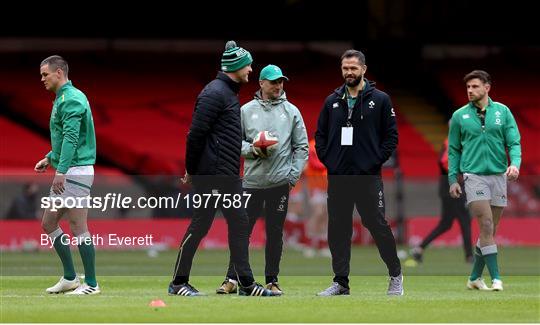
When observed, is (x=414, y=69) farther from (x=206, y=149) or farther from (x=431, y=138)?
(x=206, y=149)

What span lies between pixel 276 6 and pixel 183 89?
11.6ft

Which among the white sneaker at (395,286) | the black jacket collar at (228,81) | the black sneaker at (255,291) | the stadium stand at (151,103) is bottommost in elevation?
the black sneaker at (255,291)

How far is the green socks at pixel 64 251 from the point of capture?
12.9 meters

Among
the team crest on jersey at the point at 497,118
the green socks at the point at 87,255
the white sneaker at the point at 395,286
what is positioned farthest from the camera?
the team crest on jersey at the point at 497,118

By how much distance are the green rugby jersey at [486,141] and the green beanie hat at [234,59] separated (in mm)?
2790

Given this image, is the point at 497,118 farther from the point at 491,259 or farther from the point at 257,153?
the point at 257,153

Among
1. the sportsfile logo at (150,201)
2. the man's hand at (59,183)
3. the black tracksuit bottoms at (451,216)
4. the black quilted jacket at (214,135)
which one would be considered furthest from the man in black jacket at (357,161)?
the black tracksuit bottoms at (451,216)

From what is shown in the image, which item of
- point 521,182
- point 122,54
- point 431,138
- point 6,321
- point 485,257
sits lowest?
point 6,321

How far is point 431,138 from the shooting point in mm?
33281

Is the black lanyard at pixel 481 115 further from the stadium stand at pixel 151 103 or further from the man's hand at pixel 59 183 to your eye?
the stadium stand at pixel 151 103

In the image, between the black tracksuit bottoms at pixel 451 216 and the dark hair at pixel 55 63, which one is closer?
the dark hair at pixel 55 63

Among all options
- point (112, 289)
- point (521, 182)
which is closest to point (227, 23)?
point (521, 182)

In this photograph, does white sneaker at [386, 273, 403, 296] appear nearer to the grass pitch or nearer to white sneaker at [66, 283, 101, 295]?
the grass pitch

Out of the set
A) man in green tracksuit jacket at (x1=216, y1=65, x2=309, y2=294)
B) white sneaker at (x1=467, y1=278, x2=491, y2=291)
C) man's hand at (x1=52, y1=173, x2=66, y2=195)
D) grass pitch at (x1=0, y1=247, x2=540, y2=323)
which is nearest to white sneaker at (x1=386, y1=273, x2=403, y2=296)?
grass pitch at (x1=0, y1=247, x2=540, y2=323)
